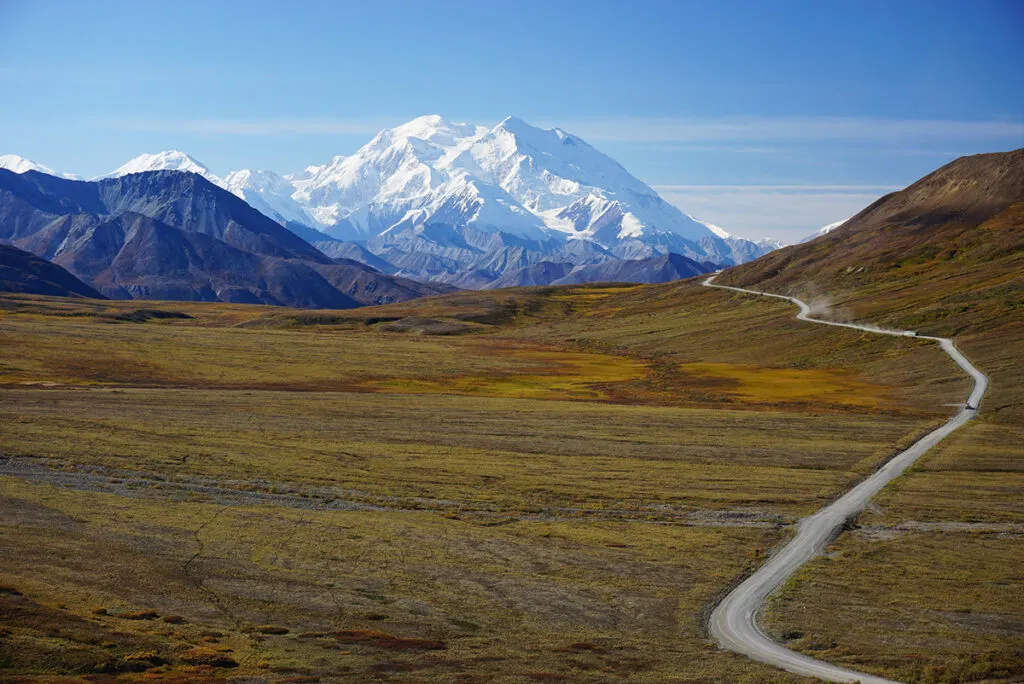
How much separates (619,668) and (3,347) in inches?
5243

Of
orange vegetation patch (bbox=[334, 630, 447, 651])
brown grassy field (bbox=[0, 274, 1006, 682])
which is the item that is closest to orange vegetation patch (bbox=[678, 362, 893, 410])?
brown grassy field (bbox=[0, 274, 1006, 682])

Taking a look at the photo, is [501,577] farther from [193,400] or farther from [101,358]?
[101,358]

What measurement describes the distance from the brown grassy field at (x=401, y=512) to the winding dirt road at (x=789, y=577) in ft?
4.37

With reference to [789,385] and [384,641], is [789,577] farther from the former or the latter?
[789,385]

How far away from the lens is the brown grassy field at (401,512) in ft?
120

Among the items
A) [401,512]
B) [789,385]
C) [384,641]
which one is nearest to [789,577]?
[384,641]

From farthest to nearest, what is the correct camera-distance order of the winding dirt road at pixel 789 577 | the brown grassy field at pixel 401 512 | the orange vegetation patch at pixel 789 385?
Result: the orange vegetation patch at pixel 789 385 < the winding dirt road at pixel 789 577 < the brown grassy field at pixel 401 512

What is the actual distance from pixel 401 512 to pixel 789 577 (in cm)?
2500

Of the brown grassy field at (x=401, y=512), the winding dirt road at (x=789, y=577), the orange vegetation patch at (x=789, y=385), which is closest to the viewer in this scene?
the brown grassy field at (x=401, y=512)

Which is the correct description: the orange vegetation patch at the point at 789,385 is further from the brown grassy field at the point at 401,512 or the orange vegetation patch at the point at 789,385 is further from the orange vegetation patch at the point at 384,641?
the orange vegetation patch at the point at 384,641

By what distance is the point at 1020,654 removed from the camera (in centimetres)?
3938

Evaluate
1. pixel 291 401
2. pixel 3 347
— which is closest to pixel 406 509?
pixel 291 401

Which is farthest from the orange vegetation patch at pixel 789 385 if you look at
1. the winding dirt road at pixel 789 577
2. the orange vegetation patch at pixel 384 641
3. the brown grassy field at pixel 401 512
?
the orange vegetation patch at pixel 384 641

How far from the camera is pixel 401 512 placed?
200 ft
